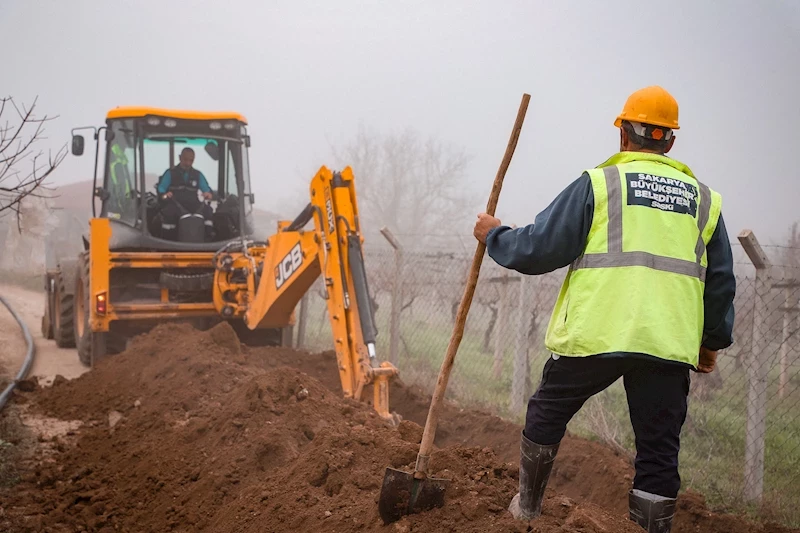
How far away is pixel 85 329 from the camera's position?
9750 mm

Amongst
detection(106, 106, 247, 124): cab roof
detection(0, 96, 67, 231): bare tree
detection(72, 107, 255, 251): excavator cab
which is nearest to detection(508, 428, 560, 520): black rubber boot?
detection(0, 96, 67, 231): bare tree

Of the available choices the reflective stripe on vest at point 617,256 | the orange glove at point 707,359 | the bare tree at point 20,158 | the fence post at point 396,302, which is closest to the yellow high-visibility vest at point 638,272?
the reflective stripe on vest at point 617,256

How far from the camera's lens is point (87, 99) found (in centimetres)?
6425

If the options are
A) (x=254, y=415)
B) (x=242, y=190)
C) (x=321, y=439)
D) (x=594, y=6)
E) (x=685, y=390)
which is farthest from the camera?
(x=594, y=6)

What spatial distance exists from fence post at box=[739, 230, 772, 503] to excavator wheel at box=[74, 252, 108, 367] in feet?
22.9

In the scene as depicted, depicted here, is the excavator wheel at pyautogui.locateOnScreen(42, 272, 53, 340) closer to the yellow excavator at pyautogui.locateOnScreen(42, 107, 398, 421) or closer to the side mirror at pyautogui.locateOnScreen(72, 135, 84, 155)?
the yellow excavator at pyautogui.locateOnScreen(42, 107, 398, 421)

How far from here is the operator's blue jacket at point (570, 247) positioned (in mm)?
3131

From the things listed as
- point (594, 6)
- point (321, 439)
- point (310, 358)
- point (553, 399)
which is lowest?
point (310, 358)

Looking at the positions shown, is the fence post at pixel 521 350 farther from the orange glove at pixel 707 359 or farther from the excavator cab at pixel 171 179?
the excavator cab at pixel 171 179

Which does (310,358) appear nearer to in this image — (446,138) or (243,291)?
(243,291)

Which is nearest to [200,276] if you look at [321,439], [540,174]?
[321,439]

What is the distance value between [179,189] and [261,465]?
5900 millimetres

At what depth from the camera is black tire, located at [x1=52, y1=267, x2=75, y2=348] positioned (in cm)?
1091

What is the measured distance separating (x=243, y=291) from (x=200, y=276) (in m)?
0.60
